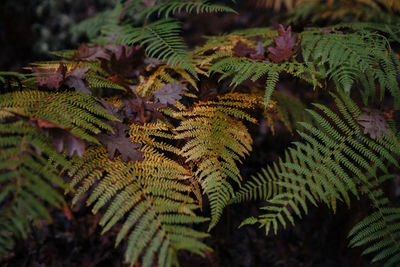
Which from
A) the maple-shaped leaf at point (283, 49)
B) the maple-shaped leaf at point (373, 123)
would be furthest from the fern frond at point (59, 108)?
the maple-shaped leaf at point (373, 123)

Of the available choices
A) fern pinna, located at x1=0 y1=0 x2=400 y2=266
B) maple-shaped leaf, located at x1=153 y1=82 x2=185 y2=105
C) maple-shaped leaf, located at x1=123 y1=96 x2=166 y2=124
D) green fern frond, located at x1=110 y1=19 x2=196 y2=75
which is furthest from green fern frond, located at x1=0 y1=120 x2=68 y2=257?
green fern frond, located at x1=110 y1=19 x2=196 y2=75

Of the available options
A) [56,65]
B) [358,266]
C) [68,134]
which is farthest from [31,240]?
[358,266]

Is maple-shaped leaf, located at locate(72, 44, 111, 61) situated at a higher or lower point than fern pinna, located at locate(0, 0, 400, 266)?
higher

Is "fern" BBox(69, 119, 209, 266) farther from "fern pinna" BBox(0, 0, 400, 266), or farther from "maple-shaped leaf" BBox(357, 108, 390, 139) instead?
"maple-shaped leaf" BBox(357, 108, 390, 139)

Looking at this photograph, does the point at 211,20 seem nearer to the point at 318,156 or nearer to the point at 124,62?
the point at 124,62

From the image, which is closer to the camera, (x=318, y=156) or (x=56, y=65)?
(x=318, y=156)

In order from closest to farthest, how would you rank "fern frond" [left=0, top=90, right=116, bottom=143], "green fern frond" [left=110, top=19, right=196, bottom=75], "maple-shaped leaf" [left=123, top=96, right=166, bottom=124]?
"fern frond" [left=0, top=90, right=116, bottom=143] < "maple-shaped leaf" [left=123, top=96, right=166, bottom=124] < "green fern frond" [left=110, top=19, right=196, bottom=75]

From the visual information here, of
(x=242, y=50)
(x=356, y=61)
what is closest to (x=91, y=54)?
(x=242, y=50)
